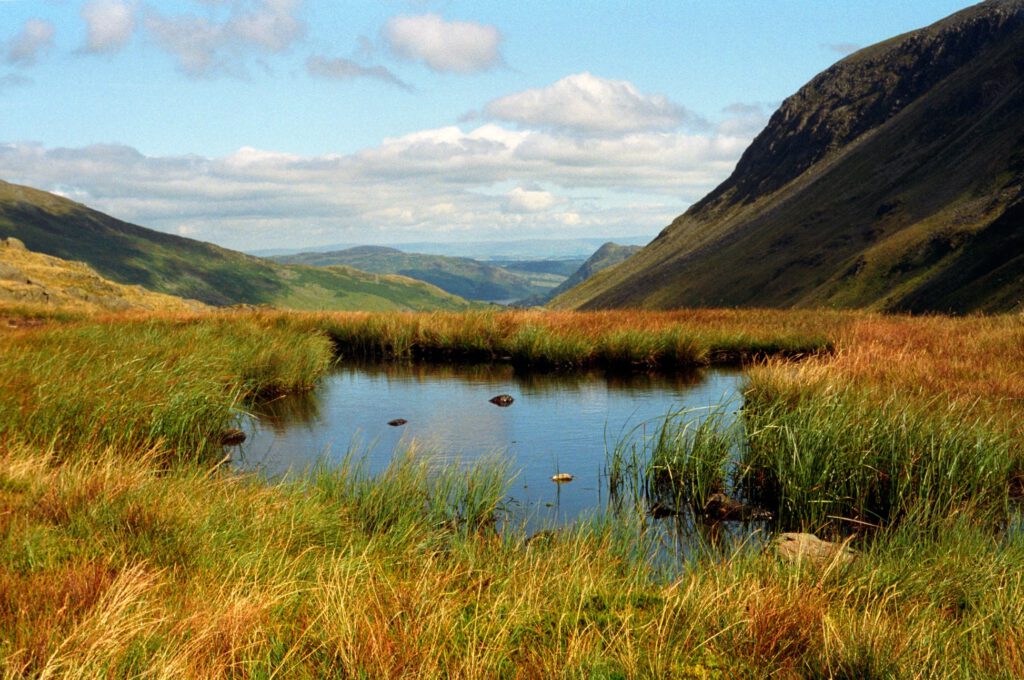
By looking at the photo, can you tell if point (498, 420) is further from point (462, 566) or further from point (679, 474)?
point (462, 566)

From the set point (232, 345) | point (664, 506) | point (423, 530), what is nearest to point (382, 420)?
point (232, 345)

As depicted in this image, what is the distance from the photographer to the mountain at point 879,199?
73.2m

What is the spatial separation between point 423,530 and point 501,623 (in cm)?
320

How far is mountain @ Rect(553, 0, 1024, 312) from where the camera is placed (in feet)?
240

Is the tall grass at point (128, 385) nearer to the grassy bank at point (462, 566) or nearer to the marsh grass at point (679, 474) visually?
the grassy bank at point (462, 566)

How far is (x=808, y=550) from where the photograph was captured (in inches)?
320

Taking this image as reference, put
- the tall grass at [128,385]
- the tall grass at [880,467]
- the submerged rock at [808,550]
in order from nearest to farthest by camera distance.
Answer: the submerged rock at [808,550] < the tall grass at [880,467] < the tall grass at [128,385]

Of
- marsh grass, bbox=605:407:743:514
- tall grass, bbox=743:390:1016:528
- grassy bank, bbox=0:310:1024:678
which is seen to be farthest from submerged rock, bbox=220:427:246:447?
tall grass, bbox=743:390:1016:528

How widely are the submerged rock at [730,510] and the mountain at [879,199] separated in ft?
161

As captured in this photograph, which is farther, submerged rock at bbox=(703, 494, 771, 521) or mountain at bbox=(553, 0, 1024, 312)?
mountain at bbox=(553, 0, 1024, 312)

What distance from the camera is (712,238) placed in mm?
137250

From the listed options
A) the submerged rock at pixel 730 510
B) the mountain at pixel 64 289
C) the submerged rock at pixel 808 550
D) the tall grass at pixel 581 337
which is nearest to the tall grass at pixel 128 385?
the submerged rock at pixel 730 510

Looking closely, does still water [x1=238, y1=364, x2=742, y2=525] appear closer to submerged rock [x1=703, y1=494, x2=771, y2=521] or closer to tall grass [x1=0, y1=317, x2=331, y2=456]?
tall grass [x1=0, y1=317, x2=331, y2=456]

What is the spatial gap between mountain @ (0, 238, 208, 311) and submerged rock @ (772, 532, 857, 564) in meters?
38.8
